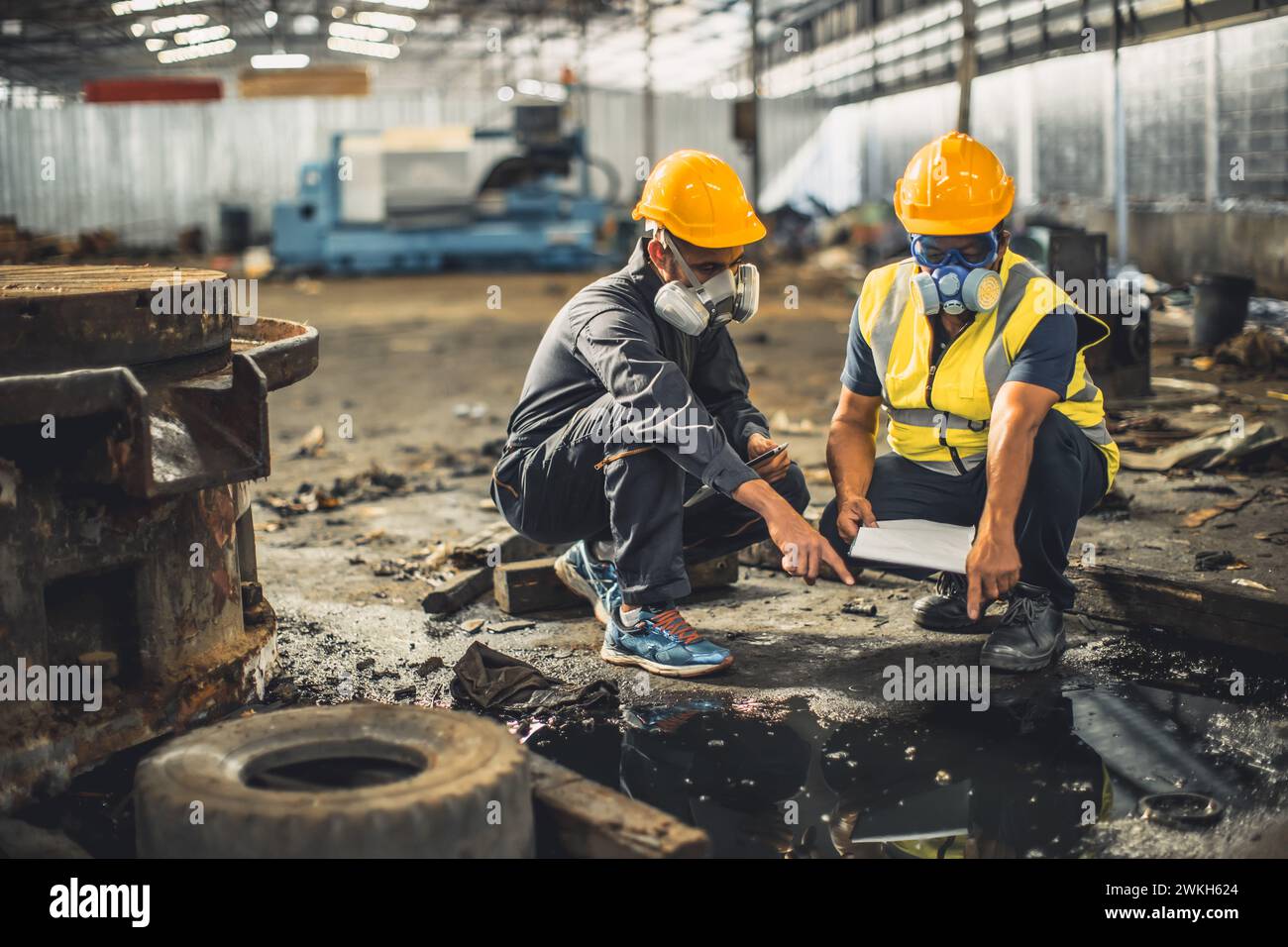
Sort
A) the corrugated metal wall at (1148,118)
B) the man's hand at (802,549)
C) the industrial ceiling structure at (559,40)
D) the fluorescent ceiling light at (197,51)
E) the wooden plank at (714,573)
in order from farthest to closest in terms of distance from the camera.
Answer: the fluorescent ceiling light at (197,51), the industrial ceiling structure at (559,40), the corrugated metal wall at (1148,118), the wooden plank at (714,573), the man's hand at (802,549)

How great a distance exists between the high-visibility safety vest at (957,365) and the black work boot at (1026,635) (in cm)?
39

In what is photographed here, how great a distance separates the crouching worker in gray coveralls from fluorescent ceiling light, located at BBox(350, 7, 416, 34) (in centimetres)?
2546

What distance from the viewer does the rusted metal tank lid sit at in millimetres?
2707

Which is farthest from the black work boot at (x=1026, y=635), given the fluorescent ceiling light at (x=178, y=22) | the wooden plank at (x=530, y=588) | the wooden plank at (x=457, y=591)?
the fluorescent ceiling light at (x=178, y=22)

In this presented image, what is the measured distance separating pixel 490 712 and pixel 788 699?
0.73 metres

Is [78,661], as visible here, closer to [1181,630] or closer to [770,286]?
[1181,630]

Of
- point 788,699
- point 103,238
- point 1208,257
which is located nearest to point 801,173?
point 103,238

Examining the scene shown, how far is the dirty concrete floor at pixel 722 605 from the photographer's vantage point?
10.7ft

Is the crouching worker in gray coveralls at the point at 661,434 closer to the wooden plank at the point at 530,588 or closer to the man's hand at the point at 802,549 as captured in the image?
the man's hand at the point at 802,549

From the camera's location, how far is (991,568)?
3.13m

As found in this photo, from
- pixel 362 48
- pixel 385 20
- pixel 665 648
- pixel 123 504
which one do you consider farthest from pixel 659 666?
pixel 362 48

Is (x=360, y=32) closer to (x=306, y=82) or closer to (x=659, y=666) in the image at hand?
(x=306, y=82)

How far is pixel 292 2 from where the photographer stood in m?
28.3

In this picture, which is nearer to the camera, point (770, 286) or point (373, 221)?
point (770, 286)
